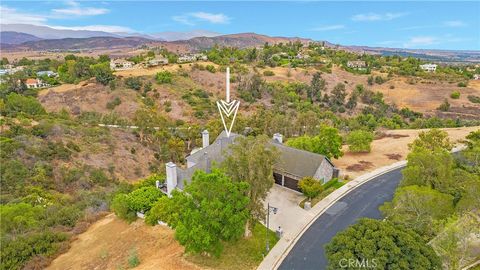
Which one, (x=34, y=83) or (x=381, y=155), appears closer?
(x=381, y=155)

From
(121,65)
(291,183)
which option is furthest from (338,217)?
(121,65)

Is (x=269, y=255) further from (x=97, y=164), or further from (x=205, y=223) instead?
(x=97, y=164)

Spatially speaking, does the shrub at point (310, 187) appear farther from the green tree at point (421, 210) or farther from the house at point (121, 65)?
the house at point (121, 65)

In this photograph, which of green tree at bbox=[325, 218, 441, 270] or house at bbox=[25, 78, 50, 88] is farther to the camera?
house at bbox=[25, 78, 50, 88]

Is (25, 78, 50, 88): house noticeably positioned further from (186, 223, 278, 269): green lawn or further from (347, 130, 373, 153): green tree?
(186, 223, 278, 269): green lawn

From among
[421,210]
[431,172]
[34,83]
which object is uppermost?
[34,83]

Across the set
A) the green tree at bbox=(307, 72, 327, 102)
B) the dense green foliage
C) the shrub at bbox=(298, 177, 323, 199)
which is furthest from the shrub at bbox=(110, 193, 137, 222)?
the green tree at bbox=(307, 72, 327, 102)

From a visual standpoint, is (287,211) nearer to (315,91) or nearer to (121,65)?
(315,91)
